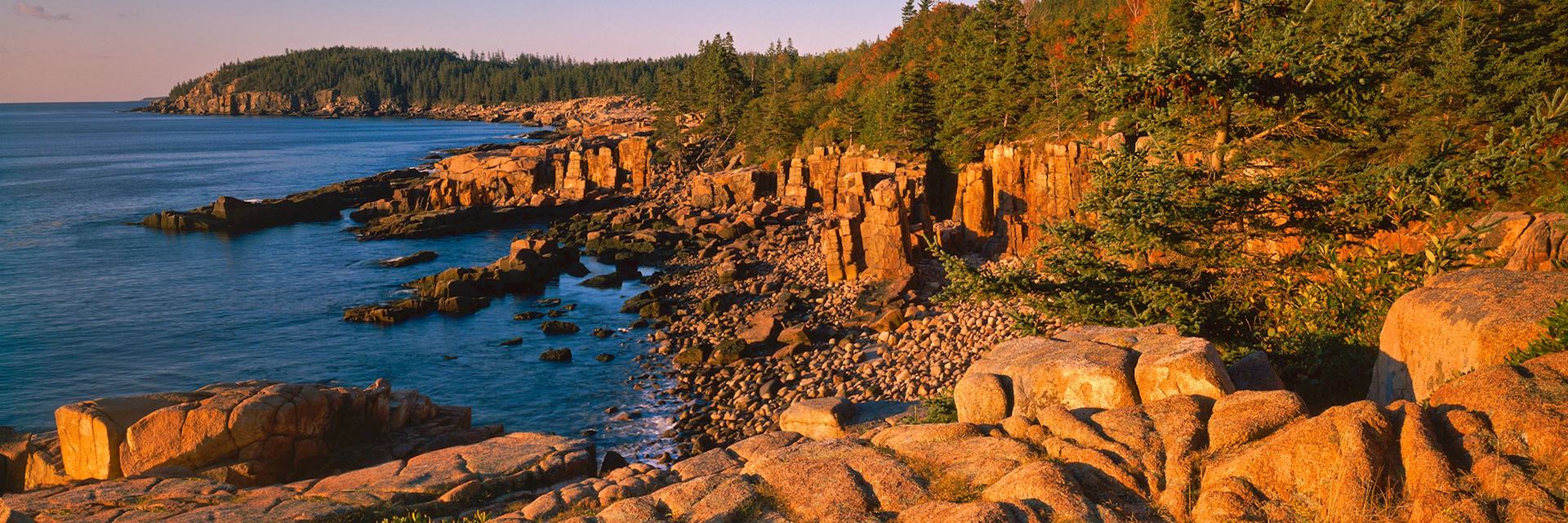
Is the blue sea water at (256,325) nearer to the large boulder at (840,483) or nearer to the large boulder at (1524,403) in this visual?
the large boulder at (840,483)

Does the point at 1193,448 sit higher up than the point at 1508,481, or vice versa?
the point at 1508,481

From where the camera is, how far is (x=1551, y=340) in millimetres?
8508

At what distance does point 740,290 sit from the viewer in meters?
41.5

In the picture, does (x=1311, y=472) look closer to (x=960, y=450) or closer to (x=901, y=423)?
(x=960, y=450)

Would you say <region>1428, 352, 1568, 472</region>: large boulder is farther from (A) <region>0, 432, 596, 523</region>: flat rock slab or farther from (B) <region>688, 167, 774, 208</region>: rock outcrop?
(B) <region>688, 167, 774, 208</region>: rock outcrop

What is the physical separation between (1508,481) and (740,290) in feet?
117

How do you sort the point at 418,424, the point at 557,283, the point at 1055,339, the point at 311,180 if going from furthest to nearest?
1. the point at 311,180
2. the point at 557,283
3. the point at 418,424
4. the point at 1055,339

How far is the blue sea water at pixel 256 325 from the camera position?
104 feet

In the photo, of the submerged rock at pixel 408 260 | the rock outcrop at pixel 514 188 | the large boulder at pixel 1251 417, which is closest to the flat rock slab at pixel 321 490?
the large boulder at pixel 1251 417

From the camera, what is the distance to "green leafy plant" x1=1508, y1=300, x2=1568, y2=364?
8328 mm

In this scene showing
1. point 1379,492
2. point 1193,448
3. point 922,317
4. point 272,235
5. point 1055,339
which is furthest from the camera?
point 272,235

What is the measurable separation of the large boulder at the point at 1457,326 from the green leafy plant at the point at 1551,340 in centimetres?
17

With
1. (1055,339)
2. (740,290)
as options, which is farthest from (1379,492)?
(740,290)

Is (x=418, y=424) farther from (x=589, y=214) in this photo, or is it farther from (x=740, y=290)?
(x=589, y=214)
